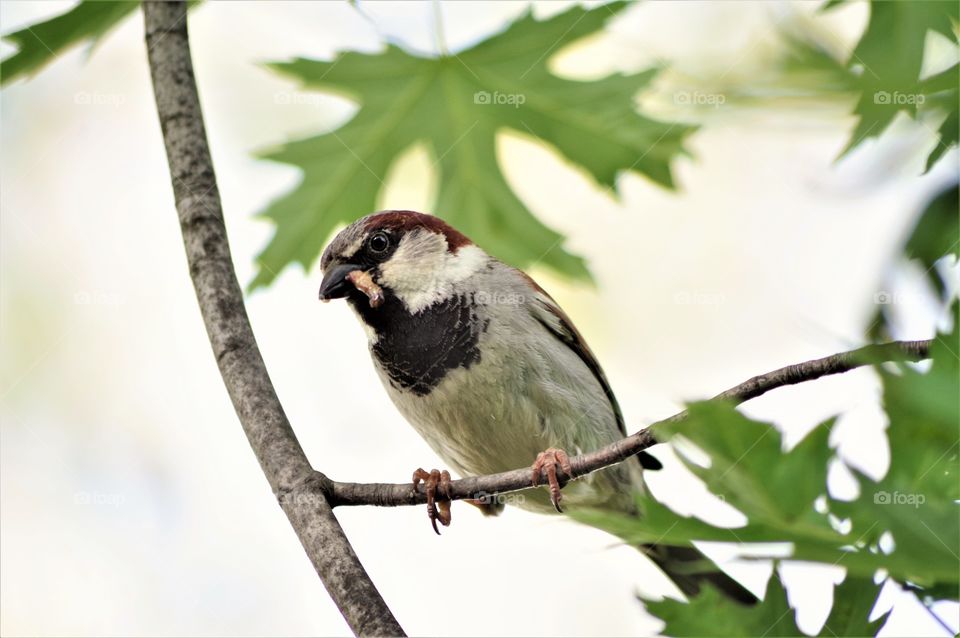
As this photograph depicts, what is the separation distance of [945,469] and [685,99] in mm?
1032

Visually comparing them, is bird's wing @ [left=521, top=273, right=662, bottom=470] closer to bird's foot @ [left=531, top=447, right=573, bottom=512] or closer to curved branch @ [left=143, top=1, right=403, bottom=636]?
bird's foot @ [left=531, top=447, right=573, bottom=512]

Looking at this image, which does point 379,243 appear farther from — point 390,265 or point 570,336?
point 570,336

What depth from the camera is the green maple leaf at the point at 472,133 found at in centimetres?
287

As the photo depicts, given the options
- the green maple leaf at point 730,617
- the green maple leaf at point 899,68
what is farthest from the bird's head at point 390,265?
the green maple leaf at point 730,617

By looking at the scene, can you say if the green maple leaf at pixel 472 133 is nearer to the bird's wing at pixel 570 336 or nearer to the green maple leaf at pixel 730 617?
the bird's wing at pixel 570 336

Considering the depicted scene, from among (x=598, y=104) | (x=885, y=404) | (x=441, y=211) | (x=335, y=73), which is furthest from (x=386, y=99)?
(x=885, y=404)

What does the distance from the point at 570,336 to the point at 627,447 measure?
1.65 metres

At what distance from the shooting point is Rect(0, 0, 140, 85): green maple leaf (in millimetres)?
2615

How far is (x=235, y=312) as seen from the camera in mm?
2273

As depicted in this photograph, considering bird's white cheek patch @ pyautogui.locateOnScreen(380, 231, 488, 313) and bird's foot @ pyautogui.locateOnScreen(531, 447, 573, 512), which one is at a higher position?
bird's white cheek patch @ pyautogui.locateOnScreen(380, 231, 488, 313)

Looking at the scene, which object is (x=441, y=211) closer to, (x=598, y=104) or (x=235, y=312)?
(x=598, y=104)

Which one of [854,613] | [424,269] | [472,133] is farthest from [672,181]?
[854,613]

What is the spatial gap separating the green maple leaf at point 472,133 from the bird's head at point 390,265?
0.22 feet

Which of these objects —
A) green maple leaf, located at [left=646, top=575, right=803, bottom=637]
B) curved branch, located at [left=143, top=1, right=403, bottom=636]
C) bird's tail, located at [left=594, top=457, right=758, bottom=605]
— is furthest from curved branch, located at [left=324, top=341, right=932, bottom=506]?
bird's tail, located at [left=594, top=457, right=758, bottom=605]
